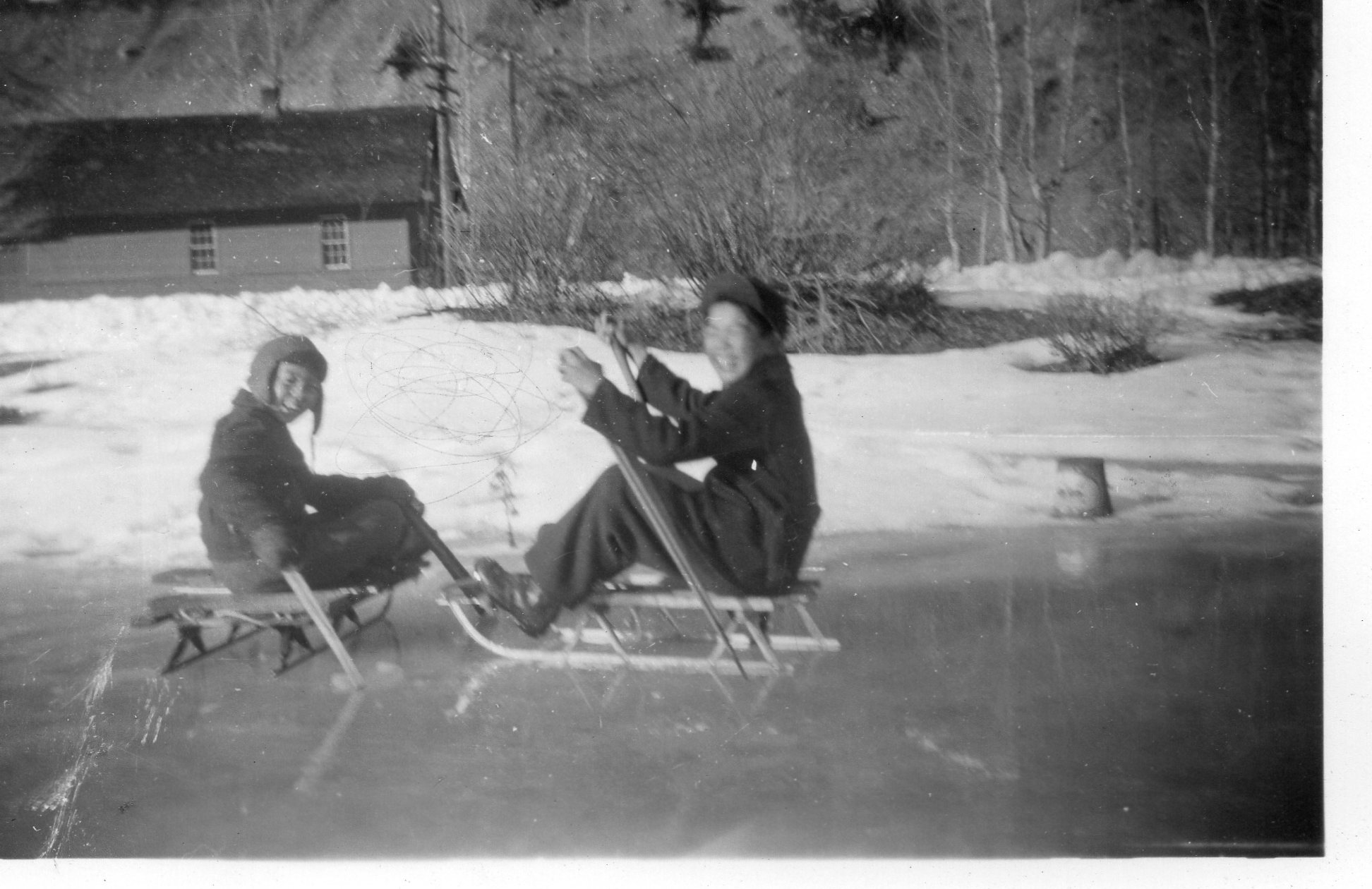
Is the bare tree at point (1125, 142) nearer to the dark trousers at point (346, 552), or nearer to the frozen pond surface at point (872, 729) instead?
the frozen pond surface at point (872, 729)

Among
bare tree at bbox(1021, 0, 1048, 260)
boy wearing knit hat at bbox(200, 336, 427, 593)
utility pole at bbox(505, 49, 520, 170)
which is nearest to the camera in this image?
boy wearing knit hat at bbox(200, 336, 427, 593)

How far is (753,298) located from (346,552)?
1.48 metres

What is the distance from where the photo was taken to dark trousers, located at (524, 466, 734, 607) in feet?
10.6

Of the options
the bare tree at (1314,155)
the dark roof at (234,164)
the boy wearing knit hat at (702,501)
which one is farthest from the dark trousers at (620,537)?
the bare tree at (1314,155)

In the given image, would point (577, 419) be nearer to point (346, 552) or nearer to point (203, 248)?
point (346, 552)

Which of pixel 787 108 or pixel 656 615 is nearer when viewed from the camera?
pixel 656 615

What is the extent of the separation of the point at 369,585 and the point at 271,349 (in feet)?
2.67

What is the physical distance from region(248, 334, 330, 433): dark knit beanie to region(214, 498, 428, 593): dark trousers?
12.2 inches

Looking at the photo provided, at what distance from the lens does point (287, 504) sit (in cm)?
333

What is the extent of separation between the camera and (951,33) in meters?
3.45

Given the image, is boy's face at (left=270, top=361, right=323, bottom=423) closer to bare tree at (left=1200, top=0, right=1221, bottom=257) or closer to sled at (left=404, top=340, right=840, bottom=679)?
sled at (left=404, top=340, right=840, bottom=679)

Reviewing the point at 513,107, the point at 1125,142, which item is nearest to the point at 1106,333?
the point at 1125,142

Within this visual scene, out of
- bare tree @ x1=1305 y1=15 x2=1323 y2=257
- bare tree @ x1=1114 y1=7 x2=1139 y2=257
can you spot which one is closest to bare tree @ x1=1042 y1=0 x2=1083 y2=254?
bare tree @ x1=1114 y1=7 x2=1139 y2=257

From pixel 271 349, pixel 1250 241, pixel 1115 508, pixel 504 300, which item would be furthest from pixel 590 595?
pixel 1250 241
